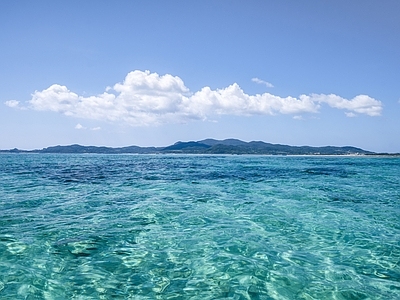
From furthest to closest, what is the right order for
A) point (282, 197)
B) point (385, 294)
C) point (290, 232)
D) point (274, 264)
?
point (282, 197) < point (290, 232) < point (274, 264) < point (385, 294)

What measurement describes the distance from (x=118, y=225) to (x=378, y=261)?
8.38 metres

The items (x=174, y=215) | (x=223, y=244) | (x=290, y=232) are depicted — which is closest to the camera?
(x=223, y=244)

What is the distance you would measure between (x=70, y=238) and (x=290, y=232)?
7.37 meters

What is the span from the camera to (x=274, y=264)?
702cm

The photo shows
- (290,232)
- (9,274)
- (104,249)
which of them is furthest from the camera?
(290,232)

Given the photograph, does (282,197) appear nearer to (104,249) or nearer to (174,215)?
(174,215)

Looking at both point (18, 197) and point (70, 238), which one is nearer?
point (70, 238)

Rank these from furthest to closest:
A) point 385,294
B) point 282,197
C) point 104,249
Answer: point 282,197 → point 104,249 → point 385,294

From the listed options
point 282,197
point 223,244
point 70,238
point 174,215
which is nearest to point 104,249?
point 70,238

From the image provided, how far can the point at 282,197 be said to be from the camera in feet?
56.1

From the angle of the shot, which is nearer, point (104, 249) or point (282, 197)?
point (104, 249)

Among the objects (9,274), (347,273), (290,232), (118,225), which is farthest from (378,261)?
(9,274)

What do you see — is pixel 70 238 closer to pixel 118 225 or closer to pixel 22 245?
pixel 22 245

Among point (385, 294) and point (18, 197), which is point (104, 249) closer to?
point (385, 294)
